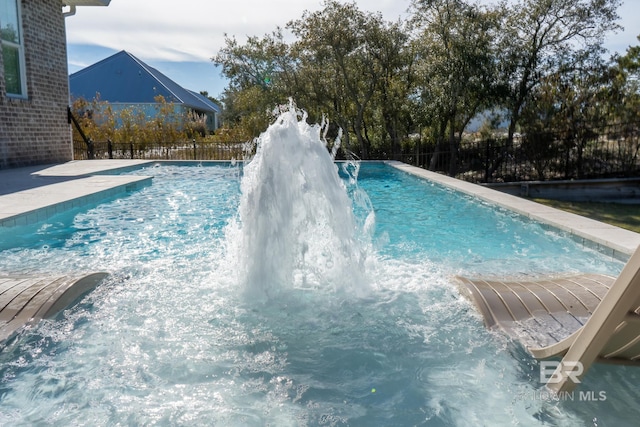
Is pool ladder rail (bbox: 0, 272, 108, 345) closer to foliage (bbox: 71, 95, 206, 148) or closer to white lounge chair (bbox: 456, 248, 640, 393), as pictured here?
white lounge chair (bbox: 456, 248, 640, 393)

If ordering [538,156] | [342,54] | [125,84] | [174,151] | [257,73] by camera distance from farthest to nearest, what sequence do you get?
1. [125,84]
2. [257,73]
3. [174,151]
4. [342,54]
5. [538,156]

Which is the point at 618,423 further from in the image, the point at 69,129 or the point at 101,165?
the point at 69,129

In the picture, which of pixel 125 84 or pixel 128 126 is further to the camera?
pixel 125 84

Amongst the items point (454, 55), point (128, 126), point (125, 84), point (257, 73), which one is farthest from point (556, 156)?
point (125, 84)

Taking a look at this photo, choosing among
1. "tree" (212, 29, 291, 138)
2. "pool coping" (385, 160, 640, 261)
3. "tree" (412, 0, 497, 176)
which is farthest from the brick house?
"pool coping" (385, 160, 640, 261)

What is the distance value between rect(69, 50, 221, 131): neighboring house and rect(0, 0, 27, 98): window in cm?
2159

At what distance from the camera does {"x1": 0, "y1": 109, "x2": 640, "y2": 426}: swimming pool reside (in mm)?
2391

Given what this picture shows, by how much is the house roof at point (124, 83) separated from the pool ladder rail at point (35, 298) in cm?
3154

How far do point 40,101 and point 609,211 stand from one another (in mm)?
14212

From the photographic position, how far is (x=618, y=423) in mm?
2279

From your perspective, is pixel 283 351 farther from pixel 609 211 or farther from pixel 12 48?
pixel 12 48

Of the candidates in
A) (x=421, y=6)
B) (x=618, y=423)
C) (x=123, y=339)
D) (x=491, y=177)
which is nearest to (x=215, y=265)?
(x=123, y=339)

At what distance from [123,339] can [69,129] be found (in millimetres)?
12927

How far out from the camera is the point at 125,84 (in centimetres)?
3512
